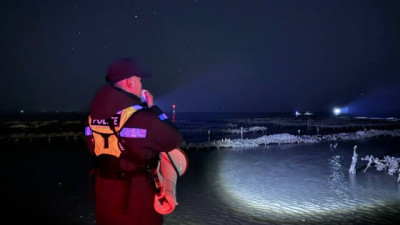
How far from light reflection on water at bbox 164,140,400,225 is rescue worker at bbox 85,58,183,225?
285 inches

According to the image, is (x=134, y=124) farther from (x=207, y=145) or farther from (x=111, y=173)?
(x=207, y=145)

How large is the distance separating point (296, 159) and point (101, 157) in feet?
69.7

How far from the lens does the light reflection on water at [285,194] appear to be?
9734 mm

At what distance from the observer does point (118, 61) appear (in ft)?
8.87

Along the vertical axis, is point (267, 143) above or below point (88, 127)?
below

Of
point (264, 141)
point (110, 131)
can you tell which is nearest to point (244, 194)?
point (110, 131)

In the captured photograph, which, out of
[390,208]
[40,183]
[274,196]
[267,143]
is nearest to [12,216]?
[40,183]

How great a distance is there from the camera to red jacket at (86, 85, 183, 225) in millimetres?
2439

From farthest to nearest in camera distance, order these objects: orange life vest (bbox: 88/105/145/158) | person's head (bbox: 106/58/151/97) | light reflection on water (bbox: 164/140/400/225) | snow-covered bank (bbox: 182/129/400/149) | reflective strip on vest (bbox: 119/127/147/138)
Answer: snow-covered bank (bbox: 182/129/400/149), light reflection on water (bbox: 164/140/400/225), person's head (bbox: 106/58/151/97), orange life vest (bbox: 88/105/145/158), reflective strip on vest (bbox: 119/127/147/138)

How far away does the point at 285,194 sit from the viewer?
40.9 ft

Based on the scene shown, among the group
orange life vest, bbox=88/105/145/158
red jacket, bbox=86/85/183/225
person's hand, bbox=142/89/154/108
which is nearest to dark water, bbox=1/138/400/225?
red jacket, bbox=86/85/183/225

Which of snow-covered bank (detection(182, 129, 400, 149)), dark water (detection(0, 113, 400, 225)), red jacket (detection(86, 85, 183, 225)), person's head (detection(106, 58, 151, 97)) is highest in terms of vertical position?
person's head (detection(106, 58, 151, 97))

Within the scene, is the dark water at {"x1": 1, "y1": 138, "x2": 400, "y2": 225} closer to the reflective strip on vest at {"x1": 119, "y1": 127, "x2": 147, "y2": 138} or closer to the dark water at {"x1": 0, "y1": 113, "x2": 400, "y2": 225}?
the dark water at {"x1": 0, "y1": 113, "x2": 400, "y2": 225}

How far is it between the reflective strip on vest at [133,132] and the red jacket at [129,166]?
26 mm
